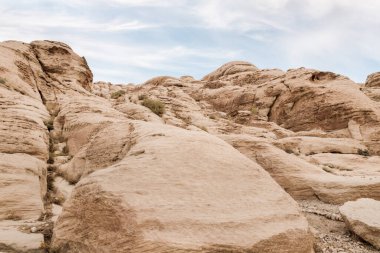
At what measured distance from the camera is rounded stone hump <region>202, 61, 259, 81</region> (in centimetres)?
5256

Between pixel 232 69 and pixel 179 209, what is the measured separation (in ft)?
159

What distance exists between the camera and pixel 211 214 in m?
6.56

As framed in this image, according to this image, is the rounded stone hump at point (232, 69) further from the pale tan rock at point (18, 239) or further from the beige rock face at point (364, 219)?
the pale tan rock at point (18, 239)

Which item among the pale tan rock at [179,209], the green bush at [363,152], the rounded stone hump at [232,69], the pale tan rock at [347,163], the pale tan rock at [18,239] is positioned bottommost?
the pale tan rock at [18,239]

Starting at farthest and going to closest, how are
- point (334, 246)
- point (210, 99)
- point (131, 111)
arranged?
point (210, 99) < point (131, 111) < point (334, 246)

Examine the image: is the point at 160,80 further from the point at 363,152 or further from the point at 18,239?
the point at 18,239

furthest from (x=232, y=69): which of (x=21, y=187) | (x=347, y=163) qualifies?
(x=21, y=187)

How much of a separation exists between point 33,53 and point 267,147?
19.6 meters

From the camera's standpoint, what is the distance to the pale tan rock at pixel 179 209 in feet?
19.4

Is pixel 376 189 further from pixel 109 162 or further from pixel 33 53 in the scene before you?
pixel 33 53

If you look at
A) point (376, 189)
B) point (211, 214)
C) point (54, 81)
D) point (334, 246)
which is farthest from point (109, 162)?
point (54, 81)

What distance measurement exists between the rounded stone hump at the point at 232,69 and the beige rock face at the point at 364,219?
141 ft

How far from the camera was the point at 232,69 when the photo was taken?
5338 centimetres

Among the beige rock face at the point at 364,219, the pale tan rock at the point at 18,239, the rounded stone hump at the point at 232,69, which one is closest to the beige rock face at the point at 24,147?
the pale tan rock at the point at 18,239
